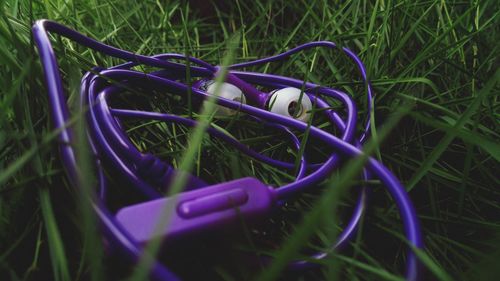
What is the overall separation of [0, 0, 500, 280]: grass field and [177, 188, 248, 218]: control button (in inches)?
1.2

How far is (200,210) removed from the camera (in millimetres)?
322

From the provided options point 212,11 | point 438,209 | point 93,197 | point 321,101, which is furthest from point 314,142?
point 212,11

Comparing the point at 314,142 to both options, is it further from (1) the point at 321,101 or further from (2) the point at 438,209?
(2) the point at 438,209

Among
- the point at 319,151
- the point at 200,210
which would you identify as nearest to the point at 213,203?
the point at 200,210

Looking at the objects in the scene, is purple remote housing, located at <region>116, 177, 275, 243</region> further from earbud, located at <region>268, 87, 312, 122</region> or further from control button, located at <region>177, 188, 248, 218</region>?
earbud, located at <region>268, 87, 312, 122</region>

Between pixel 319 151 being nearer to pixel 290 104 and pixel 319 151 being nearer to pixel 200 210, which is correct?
pixel 290 104

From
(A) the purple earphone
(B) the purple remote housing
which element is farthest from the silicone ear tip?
(B) the purple remote housing

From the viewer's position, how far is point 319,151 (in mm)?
520

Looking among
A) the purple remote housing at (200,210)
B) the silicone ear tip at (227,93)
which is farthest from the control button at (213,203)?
the silicone ear tip at (227,93)

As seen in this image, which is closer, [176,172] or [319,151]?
[176,172]

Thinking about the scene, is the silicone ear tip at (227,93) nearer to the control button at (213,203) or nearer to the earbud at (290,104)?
the earbud at (290,104)

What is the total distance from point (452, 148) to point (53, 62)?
19.2 inches

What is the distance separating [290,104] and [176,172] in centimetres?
22

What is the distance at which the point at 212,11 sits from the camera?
3.04 feet
